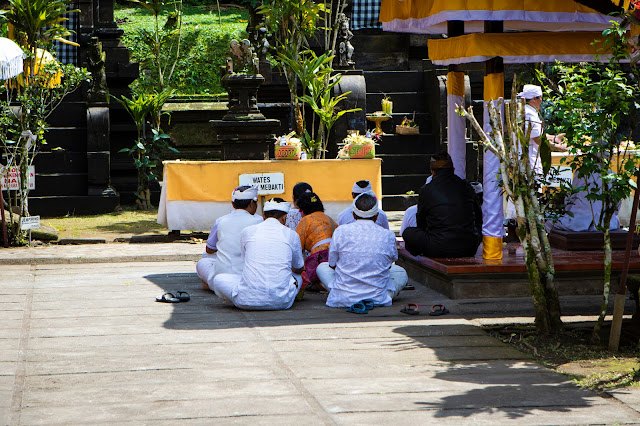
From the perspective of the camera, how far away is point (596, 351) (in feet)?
24.1

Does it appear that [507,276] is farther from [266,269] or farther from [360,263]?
[266,269]

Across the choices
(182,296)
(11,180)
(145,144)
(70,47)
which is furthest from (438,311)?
(70,47)

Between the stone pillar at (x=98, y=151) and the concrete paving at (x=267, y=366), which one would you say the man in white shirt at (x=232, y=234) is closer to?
the concrete paving at (x=267, y=366)

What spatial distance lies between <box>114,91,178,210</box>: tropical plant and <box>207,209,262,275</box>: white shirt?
23.7 feet

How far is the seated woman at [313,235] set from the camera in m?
10.0

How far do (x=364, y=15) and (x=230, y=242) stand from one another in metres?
13.0

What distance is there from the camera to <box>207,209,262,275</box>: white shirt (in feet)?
31.3

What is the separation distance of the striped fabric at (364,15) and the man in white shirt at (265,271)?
512 inches

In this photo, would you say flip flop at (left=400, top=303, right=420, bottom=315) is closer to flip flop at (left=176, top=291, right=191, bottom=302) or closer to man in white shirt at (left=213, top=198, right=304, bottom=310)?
man in white shirt at (left=213, top=198, right=304, bottom=310)

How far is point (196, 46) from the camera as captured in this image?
975 inches

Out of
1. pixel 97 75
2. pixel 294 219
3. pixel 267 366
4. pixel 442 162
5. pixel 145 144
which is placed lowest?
pixel 267 366

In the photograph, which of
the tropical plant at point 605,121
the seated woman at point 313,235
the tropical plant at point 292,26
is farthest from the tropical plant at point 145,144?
the tropical plant at point 605,121

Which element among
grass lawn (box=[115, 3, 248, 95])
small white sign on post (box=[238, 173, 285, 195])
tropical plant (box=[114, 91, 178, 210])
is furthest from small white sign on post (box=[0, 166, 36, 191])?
grass lawn (box=[115, 3, 248, 95])

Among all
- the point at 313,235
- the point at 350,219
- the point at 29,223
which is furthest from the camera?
the point at 29,223
